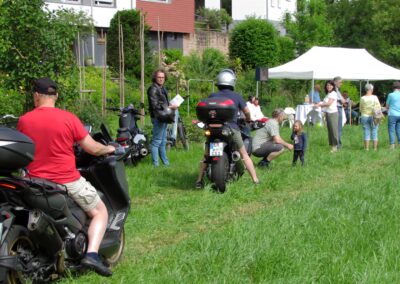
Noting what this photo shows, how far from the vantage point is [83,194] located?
4.59 meters

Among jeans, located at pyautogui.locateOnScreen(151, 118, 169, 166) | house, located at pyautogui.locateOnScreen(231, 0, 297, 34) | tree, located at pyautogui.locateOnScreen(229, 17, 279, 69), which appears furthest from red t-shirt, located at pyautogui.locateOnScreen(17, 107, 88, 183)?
house, located at pyautogui.locateOnScreen(231, 0, 297, 34)

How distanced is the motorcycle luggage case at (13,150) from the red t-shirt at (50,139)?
0.44 metres

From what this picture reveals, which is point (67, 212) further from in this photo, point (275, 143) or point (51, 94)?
point (275, 143)

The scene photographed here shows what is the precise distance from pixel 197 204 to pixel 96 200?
2969mm

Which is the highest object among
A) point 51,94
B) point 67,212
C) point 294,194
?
point 51,94

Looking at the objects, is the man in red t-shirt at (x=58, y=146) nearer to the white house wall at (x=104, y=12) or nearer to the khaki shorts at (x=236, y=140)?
the khaki shorts at (x=236, y=140)

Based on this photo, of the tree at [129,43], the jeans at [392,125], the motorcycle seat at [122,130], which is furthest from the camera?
the tree at [129,43]

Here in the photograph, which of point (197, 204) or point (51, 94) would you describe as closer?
point (51, 94)

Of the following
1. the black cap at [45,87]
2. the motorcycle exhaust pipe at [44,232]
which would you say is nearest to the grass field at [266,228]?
the motorcycle exhaust pipe at [44,232]

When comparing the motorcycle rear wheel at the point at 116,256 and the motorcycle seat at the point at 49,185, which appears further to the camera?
the motorcycle rear wheel at the point at 116,256

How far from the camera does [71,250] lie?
4.44 m

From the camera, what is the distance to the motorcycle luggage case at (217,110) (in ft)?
26.2

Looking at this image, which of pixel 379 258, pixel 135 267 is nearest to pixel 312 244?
pixel 379 258

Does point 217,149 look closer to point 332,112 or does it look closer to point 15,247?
point 15,247
